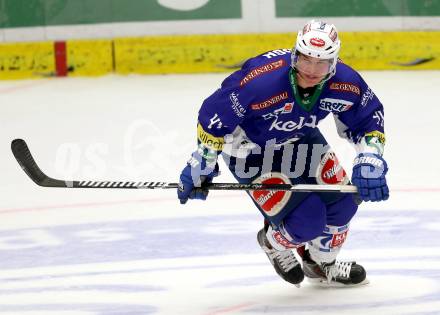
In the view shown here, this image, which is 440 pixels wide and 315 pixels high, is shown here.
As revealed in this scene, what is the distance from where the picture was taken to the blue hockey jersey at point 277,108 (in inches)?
164

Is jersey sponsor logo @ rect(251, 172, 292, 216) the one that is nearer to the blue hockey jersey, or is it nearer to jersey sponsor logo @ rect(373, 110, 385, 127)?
the blue hockey jersey

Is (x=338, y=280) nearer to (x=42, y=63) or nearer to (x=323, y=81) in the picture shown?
(x=323, y=81)

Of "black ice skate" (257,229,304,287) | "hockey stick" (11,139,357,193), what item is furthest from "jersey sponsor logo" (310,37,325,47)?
"black ice skate" (257,229,304,287)

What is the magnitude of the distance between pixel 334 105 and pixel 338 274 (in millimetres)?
707

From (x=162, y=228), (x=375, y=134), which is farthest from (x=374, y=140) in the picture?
(x=162, y=228)

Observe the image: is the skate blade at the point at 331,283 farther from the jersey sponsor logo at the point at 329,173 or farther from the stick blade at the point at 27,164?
the stick blade at the point at 27,164

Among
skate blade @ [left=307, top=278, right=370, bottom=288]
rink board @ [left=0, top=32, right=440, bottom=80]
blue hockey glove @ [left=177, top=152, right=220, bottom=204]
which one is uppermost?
blue hockey glove @ [left=177, top=152, right=220, bottom=204]

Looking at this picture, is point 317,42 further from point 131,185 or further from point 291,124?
point 131,185

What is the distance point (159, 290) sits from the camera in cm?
456

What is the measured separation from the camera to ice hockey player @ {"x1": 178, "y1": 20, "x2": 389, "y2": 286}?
13.6 feet

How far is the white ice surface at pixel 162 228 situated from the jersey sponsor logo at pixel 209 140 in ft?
1.93

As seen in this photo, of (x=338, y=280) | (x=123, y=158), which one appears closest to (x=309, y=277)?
(x=338, y=280)

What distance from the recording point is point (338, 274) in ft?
14.9

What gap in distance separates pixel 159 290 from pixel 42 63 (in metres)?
5.48
